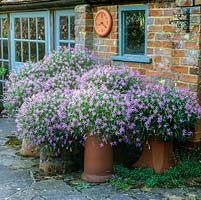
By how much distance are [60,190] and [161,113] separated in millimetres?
1374

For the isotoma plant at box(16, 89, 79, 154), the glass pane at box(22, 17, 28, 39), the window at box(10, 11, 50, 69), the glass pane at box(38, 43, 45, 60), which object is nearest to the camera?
the isotoma plant at box(16, 89, 79, 154)

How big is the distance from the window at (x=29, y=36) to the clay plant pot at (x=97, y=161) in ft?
11.6

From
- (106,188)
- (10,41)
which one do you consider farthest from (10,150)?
(10,41)

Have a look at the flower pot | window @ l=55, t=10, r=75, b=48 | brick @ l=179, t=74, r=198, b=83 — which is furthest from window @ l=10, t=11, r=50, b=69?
brick @ l=179, t=74, r=198, b=83

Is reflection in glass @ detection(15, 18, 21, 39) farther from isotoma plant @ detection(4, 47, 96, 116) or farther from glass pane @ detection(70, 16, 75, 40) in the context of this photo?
isotoma plant @ detection(4, 47, 96, 116)

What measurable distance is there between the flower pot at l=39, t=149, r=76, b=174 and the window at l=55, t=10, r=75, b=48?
269 centimetres

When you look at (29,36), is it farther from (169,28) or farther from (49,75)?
(169,28)

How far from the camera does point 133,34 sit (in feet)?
20.1

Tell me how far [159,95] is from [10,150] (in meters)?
2.66

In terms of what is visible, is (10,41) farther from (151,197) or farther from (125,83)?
(151,197)

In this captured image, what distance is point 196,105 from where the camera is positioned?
4.96 meters

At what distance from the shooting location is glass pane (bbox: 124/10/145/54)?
5977mm

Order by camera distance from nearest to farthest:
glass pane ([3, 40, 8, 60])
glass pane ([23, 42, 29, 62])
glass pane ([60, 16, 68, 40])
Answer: glass pane ([60, 16, 68, 40]), glass pane ([23, 42, 29, 62]), glass pane ([3, 40, 8, 60])

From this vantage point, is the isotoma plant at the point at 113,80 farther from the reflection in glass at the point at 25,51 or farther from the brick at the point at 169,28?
the reflection in glass at the point at 25,51
